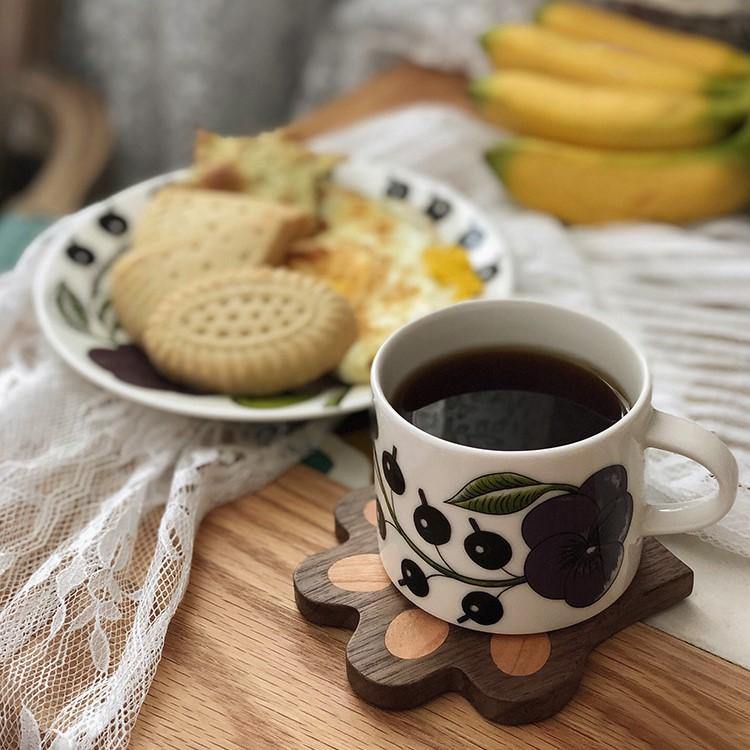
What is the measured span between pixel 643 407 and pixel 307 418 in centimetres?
27

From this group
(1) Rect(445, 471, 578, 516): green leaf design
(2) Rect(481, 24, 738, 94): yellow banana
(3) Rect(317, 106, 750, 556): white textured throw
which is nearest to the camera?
(1) Rect(445, 471, 578, 516): green leaf design

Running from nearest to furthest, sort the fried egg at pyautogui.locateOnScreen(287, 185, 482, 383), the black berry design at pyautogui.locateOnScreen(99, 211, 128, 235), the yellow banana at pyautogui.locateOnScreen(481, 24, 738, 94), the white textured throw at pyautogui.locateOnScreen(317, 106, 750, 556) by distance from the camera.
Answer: the white textured throw at pyautogui.locateOnScreen(317, 106, 750, 556)
the fried egg at pyautogui.locateOnScreen(287, 185, 482, 383)
the black berry design at pyautogui.locateOnScreen(99, 211, 128, 235)
the yellow banana at pyautogui.locateOnScreen(481, 24, 738, 94)

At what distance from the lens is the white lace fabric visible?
495mm

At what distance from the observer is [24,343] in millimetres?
770

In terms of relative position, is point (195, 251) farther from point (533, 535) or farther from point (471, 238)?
point (533, 535)

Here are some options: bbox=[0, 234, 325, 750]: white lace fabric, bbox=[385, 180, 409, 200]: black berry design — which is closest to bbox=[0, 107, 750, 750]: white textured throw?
bbox=[0, 234, 325, 750]: white lace fabric

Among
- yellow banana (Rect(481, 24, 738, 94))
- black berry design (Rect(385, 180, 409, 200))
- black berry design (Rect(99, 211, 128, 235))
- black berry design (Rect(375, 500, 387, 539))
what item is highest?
yellow banana (Rect(481, 24, 738, 94))

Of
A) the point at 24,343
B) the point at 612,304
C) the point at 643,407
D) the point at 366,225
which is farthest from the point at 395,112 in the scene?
the point at 643,407

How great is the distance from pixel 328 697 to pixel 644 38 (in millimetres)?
878

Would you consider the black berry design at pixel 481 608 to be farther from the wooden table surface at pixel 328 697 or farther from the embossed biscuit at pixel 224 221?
the embossed biscuit at pixel 224 221

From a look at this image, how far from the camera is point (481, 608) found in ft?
1.58

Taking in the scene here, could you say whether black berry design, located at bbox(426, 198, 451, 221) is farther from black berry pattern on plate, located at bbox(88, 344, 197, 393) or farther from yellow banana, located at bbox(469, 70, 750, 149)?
black berry pattern on plate, located at bbox(88, 344, 197, 393)

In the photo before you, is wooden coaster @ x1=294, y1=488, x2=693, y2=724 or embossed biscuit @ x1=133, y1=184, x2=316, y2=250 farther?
embossed biscuit @ x1=133, y1=184, x2=316, y2=250

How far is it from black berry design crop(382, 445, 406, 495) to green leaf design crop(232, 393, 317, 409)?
Answer: 0.20m
